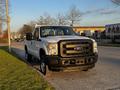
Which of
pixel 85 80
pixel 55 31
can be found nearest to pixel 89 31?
pixel 55 31

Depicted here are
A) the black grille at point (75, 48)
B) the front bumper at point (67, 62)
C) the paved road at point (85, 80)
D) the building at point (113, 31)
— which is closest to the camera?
the paved road at point (85, 80)

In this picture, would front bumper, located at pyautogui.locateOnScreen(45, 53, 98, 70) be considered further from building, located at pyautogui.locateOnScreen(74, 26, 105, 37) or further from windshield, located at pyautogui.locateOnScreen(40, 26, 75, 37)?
building, located at pyautogui.locateOnScreen(74, 26, 105, 37)

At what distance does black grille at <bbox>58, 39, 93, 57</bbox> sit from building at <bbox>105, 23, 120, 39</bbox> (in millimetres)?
35684

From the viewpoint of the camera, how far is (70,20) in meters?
73.7

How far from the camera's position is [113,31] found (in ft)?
161

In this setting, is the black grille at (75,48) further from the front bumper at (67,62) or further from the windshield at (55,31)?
the windshield at (55,31)

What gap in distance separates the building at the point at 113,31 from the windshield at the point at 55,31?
33541 mm

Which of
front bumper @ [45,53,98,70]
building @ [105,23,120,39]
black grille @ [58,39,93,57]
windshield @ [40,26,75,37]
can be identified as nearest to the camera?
front bumper @ [45,53,98,70]

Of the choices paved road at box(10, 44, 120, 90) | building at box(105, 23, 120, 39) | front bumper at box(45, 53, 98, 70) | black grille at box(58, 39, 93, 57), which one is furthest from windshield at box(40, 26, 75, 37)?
building at box(105, 23, 120, 39)

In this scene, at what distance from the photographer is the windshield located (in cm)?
1319

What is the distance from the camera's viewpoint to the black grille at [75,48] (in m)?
10.9

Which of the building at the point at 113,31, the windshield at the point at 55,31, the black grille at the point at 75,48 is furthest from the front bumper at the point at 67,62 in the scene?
the building at the point at 113,31

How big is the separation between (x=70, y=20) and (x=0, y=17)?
19126 mm

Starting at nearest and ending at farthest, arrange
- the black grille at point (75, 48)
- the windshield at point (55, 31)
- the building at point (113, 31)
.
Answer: the black grille at point (75, 48) → the windshield at point (55, 31) → the building at point (113, 31)
